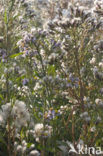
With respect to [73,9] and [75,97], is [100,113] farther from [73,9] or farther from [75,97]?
[73,9]

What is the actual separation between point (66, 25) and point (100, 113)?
826 mm

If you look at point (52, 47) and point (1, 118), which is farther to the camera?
point (52, 47)

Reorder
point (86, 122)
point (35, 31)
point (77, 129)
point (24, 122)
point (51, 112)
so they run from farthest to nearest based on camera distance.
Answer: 1. point (35, 31)
2. point (77, 129)
3. point (51, 112)
4. point (86, 122)
5. point (24, 122)

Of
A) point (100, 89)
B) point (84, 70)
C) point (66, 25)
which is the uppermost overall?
point (66, 25)

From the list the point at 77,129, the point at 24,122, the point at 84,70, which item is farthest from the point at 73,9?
the point at 24,122

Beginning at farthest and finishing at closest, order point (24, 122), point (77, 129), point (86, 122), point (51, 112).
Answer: point (77, 129) < point (51, 112) < point (86, 122) < point (24, 122)

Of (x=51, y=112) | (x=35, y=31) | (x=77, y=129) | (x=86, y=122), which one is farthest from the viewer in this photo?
(x=35, y=31)

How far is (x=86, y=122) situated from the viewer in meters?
1.62

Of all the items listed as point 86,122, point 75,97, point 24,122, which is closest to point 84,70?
point 75,97

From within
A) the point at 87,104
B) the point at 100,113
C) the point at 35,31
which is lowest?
the point at 100,113

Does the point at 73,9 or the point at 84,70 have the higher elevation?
the point at 73,9

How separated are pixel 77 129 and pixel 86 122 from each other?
0.55 m

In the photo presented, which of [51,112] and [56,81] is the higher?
[56,81]

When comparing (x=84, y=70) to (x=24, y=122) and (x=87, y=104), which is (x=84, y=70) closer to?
(x=87, y=104)
